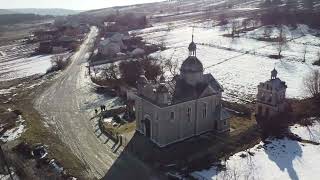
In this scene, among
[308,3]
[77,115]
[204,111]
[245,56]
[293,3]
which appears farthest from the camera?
[293,3]

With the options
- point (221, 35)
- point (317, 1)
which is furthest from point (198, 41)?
point (317, 1)

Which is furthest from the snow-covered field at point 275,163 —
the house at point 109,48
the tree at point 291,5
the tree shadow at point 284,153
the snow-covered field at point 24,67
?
the tree at point 291,5

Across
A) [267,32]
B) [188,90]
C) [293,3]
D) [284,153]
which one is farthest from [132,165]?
[293,3]

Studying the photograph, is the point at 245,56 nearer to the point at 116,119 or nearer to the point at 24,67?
the point at 116,119

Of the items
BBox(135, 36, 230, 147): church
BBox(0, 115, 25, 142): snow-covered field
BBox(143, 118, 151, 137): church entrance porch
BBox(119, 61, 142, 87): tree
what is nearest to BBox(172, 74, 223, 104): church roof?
BBox(135, 36, 230, 147): church

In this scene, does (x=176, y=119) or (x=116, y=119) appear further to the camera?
(x=116, y=119)

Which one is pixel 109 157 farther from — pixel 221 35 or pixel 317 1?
pixel 317 1

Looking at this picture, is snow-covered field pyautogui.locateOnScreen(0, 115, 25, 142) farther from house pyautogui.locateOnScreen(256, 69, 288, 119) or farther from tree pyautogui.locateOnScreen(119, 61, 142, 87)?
house pyautogui.locateOnScreen(256, 69, 288, 119)
